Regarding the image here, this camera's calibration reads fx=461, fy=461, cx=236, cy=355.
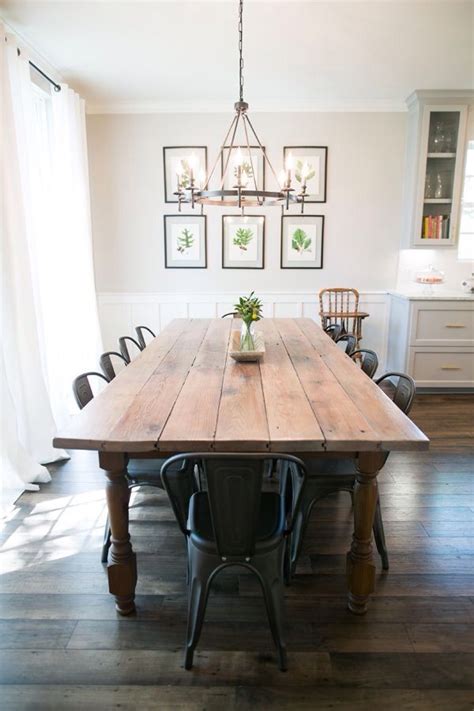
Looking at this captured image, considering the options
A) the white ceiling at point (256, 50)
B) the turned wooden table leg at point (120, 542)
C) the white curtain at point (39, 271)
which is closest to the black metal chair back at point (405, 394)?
the turned wooden table leg at point (120, 542)

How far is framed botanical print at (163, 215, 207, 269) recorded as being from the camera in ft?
15.2

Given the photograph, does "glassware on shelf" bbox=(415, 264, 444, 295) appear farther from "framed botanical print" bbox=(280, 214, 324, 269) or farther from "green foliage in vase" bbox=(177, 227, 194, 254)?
"green foliage in vase" bbox=(177, 227, 194, 254)

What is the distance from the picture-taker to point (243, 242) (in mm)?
4668

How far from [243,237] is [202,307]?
0.82 metres

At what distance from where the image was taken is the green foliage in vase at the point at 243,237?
4.64 metres

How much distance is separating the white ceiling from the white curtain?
0.33 m

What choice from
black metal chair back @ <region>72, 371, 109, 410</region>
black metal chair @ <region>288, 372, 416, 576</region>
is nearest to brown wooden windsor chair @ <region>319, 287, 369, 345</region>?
black metal chair @ <region>288, 372, 416, 576</region>

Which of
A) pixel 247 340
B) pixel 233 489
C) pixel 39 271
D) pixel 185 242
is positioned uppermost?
pixel 185 242

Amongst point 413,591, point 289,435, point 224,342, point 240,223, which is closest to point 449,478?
point 413,591

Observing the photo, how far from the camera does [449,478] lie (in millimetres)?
2830

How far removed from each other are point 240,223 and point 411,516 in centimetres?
322

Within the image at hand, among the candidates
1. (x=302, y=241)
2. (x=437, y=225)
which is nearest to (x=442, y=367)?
(x=437, y=225)

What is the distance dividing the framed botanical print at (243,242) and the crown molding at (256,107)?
39.0 inches

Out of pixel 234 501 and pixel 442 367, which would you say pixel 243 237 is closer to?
pixel 442 367
